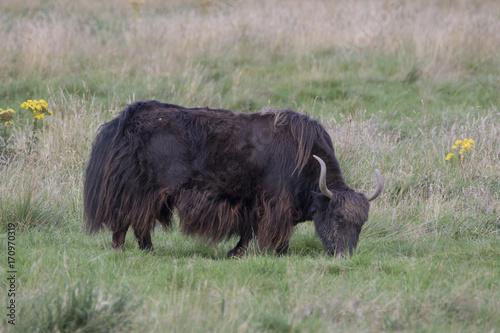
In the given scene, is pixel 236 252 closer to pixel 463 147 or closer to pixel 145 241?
pixel 145 241

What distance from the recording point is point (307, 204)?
21.2 ft

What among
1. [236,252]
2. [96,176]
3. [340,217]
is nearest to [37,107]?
[96,176]

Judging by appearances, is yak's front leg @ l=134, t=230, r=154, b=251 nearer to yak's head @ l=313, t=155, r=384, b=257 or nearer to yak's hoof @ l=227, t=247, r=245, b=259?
yak's hoof @ l=227, t=247, r=245, b=259

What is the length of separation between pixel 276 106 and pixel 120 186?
541 centimetres

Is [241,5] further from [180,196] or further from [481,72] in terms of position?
[180,196]

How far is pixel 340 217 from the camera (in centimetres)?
604

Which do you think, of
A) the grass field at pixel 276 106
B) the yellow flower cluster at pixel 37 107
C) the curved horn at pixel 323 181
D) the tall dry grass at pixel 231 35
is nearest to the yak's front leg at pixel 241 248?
the grass field at pixel 276 106

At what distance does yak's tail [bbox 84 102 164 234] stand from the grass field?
1.15 feet

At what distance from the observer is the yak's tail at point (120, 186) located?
6.07 meters

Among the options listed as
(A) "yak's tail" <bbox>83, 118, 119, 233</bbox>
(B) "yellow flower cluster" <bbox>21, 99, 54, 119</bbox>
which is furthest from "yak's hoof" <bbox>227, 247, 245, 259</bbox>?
(B) "yellow flower cluster" <bbox>21, 99, 54, 119</bbox>

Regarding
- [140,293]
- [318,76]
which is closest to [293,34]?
[318,76]

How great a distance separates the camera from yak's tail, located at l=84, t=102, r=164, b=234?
→ 19.9ft

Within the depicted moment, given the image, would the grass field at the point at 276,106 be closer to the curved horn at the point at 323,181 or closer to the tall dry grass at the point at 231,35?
the tall dry grass at the point at 231,35

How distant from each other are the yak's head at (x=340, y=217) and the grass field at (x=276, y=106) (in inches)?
7.1
